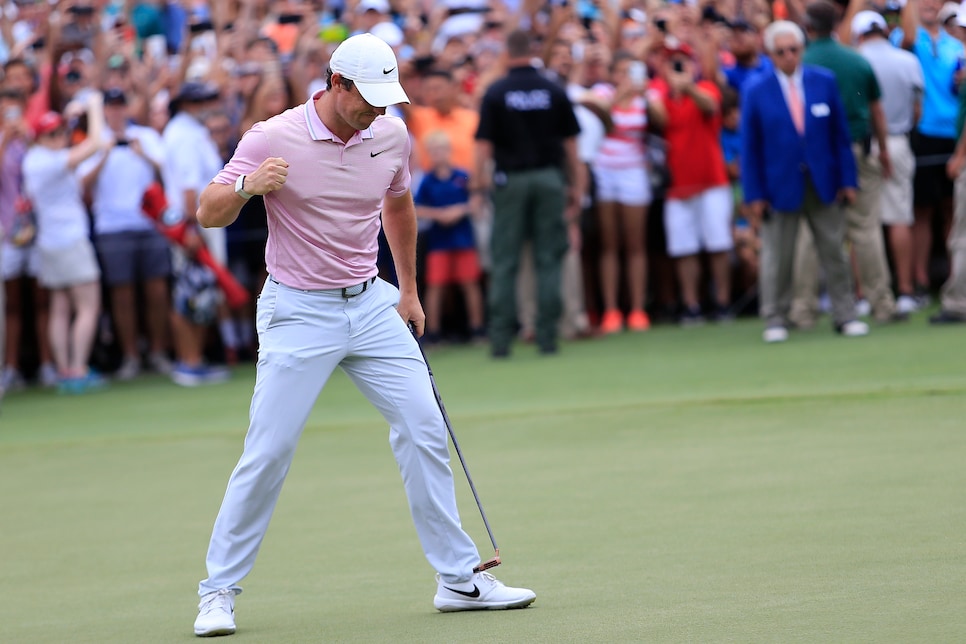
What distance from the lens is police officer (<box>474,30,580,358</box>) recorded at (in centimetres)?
1290

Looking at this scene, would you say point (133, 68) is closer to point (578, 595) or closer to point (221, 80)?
point (221, 80)

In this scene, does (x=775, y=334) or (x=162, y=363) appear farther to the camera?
(x=162, y=363)

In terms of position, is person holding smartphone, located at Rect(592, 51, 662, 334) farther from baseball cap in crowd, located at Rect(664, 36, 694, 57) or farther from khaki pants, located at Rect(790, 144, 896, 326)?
khaki pants, located at Rect(790, 144, 896, 326)

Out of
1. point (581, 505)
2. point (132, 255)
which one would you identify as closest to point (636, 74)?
point (132, 255)

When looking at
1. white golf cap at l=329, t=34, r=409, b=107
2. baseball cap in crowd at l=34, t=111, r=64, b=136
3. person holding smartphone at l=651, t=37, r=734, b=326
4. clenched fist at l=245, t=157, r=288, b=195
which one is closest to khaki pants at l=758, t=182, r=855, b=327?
person holding smartphone at l=651, t=37, r=734, b=326

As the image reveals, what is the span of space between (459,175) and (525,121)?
5.63 feet

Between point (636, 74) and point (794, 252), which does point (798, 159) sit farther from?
point (636, 74)

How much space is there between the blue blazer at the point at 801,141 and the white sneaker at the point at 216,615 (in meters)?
7.91

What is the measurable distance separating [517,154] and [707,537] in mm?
7082

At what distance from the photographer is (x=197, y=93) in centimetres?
1377

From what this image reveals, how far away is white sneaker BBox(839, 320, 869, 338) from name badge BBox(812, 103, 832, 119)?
1754 millimetres

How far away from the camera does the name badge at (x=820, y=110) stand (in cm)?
1212

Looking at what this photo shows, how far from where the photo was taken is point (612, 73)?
14.9m

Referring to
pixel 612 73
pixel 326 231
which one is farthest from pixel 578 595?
pixel 612 73
